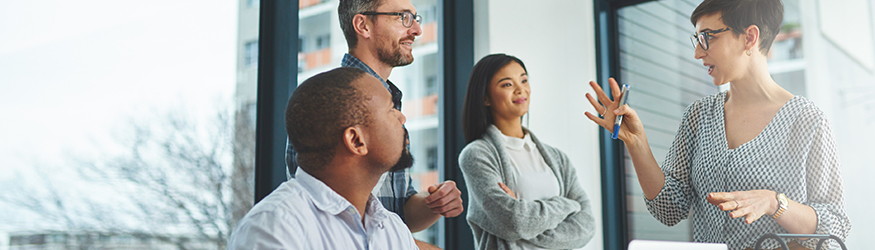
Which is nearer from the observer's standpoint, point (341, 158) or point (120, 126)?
point (341, 158)

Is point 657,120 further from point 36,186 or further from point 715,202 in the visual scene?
point 36,186

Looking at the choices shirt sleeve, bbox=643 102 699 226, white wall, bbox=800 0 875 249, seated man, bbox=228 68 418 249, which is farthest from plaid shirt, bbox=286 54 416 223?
white wall, bbox=800 0 875 249

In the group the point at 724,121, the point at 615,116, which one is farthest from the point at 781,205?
the point at 615,116

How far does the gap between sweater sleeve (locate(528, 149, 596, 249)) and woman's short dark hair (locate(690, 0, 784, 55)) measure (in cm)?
84

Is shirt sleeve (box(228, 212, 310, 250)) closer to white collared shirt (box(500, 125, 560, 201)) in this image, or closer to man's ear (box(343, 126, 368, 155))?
man's ear (box(343, 126, 368, 155))

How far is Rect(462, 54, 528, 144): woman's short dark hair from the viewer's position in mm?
2428

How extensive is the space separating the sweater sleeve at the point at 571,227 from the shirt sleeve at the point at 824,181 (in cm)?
78

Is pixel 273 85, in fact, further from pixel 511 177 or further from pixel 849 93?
pixel 849 93

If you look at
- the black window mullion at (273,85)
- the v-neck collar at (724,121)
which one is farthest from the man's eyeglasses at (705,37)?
the black window mullion at (273,85)

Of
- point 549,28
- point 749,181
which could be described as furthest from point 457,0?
point 749,181

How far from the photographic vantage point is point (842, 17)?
290cm

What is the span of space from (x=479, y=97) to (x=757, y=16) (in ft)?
3.26

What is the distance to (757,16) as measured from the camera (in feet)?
5.91

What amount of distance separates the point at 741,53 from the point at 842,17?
1476mm
